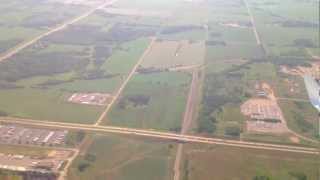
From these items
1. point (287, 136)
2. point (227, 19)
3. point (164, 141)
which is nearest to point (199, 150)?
point (164, 141)

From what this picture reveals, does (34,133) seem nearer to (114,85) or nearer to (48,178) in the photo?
(48,178)

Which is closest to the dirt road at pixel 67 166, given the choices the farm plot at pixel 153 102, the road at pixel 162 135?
the road at pixel 162 135

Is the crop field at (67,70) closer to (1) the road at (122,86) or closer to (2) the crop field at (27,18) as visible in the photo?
(1) the road at (122,86)

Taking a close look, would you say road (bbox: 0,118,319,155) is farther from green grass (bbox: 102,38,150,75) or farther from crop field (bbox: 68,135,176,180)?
green grass (bbox: 102,38,150,75)

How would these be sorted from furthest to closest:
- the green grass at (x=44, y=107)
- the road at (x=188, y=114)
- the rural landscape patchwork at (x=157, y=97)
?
the green grass at (x=44, y=107) → the rural landscape patchwork at (x=157, y=97) → the road at (x=188, y=114)

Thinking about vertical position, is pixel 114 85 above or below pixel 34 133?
above

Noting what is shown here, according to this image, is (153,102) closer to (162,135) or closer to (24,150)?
(162,135)

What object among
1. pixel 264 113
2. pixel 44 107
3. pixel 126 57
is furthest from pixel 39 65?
pixel 264 113

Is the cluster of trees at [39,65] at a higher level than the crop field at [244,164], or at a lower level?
higher
